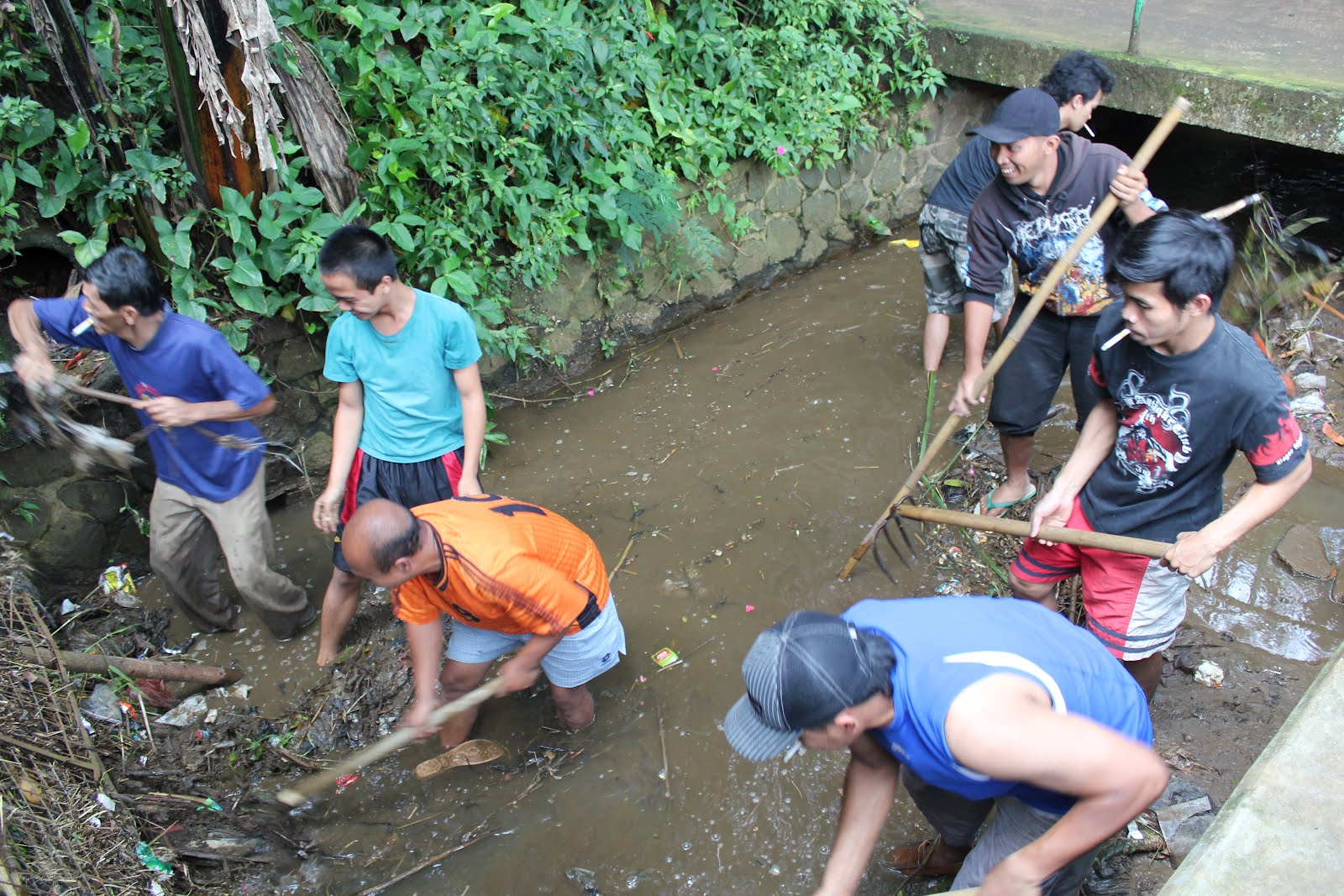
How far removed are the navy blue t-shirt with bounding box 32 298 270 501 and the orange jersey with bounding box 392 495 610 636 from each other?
1035 millimetres

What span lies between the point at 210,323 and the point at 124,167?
0.76 m

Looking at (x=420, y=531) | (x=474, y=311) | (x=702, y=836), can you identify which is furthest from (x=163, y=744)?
(x=474, y=311)

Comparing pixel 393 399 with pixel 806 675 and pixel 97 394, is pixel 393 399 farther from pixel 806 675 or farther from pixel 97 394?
pixel 806 675

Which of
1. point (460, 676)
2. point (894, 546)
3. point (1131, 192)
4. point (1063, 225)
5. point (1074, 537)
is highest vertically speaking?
point (1131, 192)

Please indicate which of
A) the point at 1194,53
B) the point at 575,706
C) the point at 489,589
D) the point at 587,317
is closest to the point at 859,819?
the point at 489,589

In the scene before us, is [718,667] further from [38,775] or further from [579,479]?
[38,775]

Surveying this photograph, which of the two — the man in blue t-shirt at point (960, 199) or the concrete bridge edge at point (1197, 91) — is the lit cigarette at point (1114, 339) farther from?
the concrete bridge edge at point (1197, 91)

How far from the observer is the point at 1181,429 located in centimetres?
237

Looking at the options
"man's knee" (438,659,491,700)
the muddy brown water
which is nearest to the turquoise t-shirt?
"man's knee" (438,659,491,700)

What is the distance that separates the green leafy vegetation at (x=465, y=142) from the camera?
3.89 metres

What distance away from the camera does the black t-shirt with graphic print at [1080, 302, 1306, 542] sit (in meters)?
2.23

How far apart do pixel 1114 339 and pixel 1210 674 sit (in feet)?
5.03

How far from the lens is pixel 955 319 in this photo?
589 centimetres

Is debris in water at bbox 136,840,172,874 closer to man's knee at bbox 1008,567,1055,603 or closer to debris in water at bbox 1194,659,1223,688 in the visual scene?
man's knee at bbox 1008,567,1055,603
